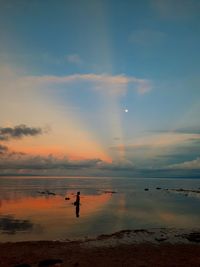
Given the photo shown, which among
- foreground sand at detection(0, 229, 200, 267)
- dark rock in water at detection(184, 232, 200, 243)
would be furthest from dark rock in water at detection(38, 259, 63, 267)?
dark rock in water at detection(184, 232, 200, 243)

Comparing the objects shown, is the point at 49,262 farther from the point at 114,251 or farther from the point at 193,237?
the point at 193,237

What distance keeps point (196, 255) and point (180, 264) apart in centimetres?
365

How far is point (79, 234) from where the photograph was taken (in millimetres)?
37594

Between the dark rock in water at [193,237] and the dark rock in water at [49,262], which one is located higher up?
the dark rock in water at [49,262]

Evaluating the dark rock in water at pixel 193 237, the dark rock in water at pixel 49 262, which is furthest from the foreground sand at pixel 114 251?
the dark rock in water at pixel 49 262

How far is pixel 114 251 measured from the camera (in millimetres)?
27094

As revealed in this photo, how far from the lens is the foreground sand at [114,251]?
2339 centimetres

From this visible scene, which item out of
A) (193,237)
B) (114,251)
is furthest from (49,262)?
(193,237)

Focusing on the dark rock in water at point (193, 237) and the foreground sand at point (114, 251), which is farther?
the dark rock in water at point (193, 237)

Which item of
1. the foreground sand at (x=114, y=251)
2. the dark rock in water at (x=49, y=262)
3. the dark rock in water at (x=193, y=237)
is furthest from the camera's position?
the dark rock in water at (x=193, y=237)

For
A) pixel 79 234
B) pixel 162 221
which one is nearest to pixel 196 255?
pixel 79 234

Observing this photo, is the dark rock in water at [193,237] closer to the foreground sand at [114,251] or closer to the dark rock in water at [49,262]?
the foreground sand at [114,251]

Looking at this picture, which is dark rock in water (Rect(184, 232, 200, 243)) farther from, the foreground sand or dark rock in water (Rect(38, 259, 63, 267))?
dark rock in water (Rect(38, 259, 63, 267))

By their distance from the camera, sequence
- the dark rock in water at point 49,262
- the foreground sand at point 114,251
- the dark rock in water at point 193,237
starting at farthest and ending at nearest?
the dark rock in water at point 193,237 < the foreground sand at point 114,251 < the dark rock in water at point 49,262
